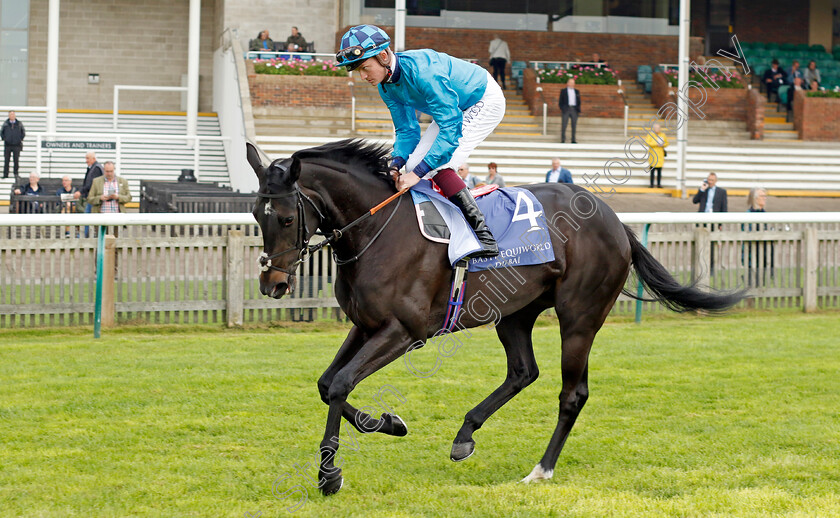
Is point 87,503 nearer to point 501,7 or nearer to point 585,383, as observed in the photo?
point 585,383

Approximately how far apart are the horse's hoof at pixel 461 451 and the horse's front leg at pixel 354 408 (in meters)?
0.25

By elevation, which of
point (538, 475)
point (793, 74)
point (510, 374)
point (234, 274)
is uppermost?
point (793, 74)

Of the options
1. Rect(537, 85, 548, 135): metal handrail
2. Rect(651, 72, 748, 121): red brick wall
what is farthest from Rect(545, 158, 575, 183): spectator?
Rect(651, 72, 748, 121): red brick wall

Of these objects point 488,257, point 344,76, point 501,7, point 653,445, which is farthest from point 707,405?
point 501,7

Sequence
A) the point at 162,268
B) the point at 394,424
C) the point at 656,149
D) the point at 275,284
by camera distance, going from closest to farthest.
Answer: the point at 275,284, the point at 394,424, the point at 162,268, the point at 656,149

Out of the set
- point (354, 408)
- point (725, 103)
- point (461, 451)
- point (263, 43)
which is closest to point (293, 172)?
point (354, 408)

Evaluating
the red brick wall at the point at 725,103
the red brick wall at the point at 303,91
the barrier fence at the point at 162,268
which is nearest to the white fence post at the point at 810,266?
the barrier fence at the point at 162,268

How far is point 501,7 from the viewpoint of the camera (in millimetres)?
25812

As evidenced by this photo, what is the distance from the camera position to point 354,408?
4359 mm

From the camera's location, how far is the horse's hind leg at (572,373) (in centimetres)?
467

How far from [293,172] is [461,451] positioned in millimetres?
1521

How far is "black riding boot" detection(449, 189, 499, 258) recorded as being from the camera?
4582 millimetres

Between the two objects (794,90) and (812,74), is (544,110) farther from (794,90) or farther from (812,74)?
(812,74)

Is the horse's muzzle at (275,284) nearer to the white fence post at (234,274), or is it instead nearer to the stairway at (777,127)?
the white fence post at (234,274)
